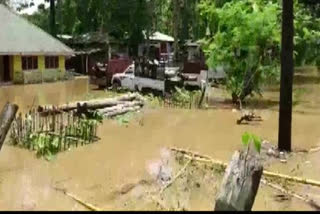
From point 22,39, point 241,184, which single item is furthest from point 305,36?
point 241,184

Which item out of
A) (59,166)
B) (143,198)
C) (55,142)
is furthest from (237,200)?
(55,142)

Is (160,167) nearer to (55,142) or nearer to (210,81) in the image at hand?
(55,142)

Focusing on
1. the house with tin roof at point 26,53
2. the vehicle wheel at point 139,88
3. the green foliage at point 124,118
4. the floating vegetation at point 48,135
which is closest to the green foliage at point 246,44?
the vehicle wheel at point 139,88

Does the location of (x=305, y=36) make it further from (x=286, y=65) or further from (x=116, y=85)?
(x=286, y=65)

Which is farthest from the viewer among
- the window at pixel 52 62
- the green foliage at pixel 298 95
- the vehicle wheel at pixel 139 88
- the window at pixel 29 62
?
the window at pixel 52 62

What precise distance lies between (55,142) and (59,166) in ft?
5.03

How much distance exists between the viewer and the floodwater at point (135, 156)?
9703 mm

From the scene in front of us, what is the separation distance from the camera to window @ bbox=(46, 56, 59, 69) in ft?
127

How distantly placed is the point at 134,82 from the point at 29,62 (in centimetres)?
1142

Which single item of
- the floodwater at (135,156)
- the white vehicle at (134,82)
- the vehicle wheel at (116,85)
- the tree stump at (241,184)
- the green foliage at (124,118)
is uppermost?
the tree stump at (241,184)

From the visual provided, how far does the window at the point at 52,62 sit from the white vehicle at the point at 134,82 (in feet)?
30.3

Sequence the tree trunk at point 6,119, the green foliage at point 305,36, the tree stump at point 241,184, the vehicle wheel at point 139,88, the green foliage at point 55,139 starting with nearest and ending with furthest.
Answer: the tree stump at point 241,184, the tree trunk at point 6,119, the green foliage at point 55,139, the green foliage at point 305,36, the vehicle wheel at point 139,88

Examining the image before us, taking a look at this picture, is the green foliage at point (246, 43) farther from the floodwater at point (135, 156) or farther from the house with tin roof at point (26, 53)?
the house with tin roof at point (26, 53)

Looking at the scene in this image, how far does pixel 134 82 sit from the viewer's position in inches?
1125
